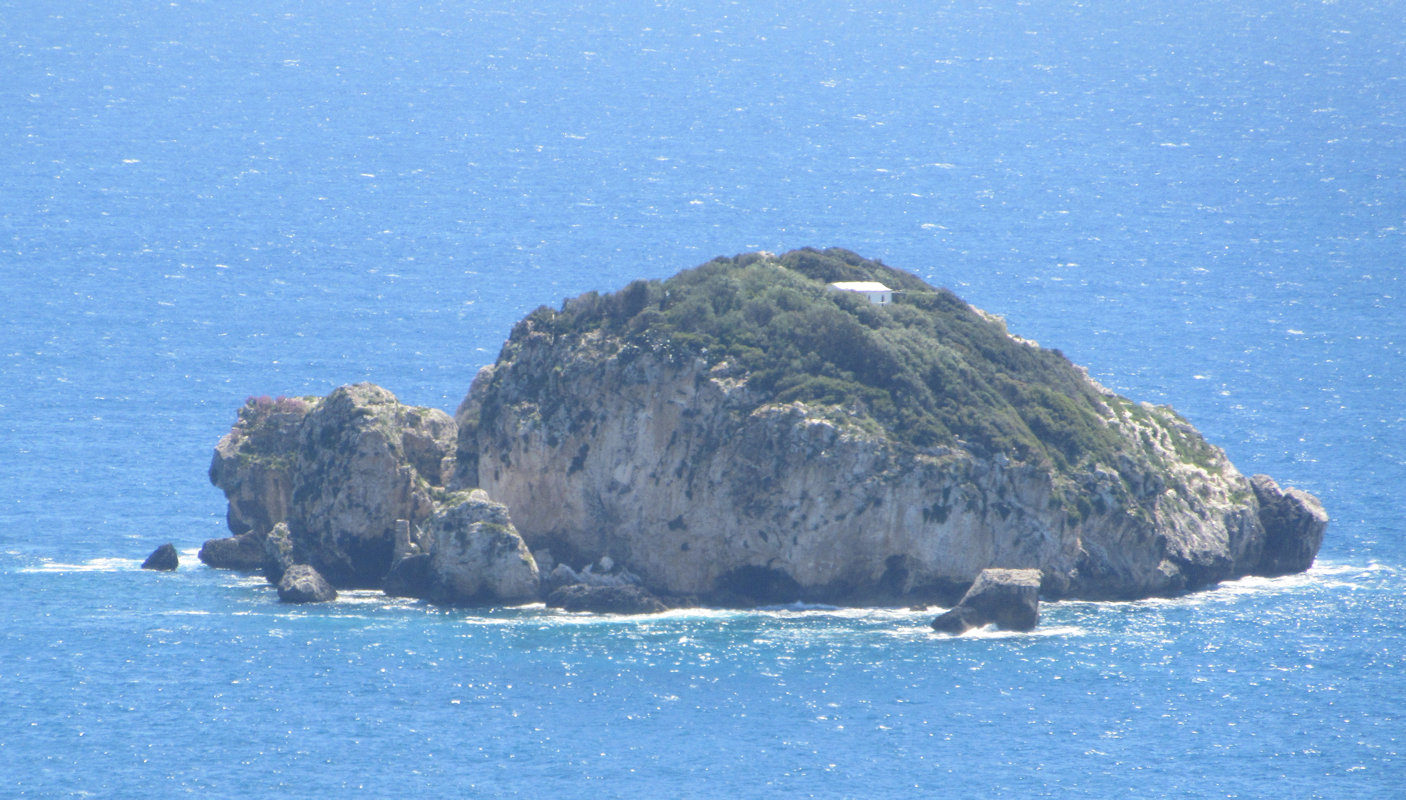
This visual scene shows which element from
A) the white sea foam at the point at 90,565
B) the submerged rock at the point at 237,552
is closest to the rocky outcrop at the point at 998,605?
the submerged rock at the point at 237,552

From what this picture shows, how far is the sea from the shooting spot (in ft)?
200

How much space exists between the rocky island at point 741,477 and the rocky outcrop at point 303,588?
5.87 feet

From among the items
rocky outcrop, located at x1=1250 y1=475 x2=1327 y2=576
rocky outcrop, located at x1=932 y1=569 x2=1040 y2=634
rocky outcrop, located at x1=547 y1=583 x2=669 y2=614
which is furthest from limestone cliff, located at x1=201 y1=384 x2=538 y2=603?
rocky outcrop, located at x1=1250 y1=475 x2=1327 y2=576

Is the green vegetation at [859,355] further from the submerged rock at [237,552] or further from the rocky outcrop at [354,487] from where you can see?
the submerged rock at [237,552]

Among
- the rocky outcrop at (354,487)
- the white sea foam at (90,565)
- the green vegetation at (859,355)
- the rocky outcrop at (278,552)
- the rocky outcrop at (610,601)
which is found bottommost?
the rocky outcrop at (610,601)

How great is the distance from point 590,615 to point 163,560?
16.9 metres

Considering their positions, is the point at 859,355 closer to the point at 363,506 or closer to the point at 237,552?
the point at 363,506

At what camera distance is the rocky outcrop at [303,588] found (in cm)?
7488

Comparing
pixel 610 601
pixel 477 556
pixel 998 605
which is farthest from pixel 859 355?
pixel 477 556

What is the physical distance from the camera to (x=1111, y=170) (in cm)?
19625

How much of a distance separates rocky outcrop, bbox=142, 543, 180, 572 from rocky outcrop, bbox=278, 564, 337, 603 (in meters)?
6.62

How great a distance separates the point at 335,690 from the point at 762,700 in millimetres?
12399

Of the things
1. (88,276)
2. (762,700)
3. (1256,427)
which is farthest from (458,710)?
(88,276)

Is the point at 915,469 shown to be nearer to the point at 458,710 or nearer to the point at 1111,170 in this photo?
the point at 458,710
